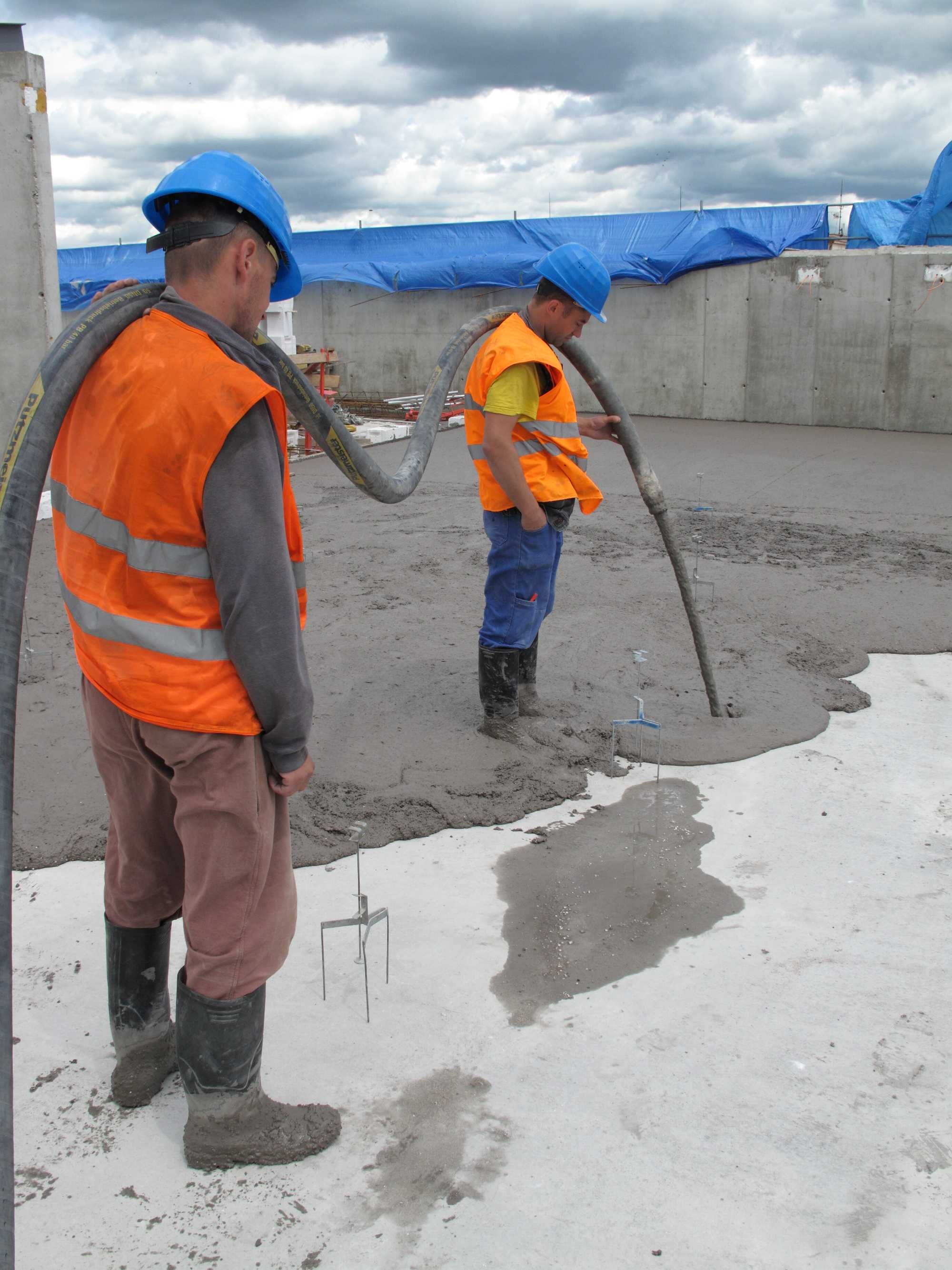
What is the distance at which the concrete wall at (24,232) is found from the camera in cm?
696

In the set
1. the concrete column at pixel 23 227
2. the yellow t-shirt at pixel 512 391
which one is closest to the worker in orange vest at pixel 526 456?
the yellow t-shirt at pixel 512 391

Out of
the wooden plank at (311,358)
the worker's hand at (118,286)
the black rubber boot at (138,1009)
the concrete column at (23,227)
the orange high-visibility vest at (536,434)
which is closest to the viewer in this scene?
the worker's hand at (118,286)

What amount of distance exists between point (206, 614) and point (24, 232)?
6.56 meters

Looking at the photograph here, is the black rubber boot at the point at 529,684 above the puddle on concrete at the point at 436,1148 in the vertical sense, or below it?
above

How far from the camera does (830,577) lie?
251 inches

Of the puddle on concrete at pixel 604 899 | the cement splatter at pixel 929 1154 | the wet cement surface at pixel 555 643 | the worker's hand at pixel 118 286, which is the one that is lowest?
the cement splatter at pixel 929 1154

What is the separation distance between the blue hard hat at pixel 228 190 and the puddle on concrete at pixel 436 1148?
5.69ft

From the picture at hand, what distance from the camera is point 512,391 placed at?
11.9ft

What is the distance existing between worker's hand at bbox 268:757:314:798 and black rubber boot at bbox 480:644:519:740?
205 cm

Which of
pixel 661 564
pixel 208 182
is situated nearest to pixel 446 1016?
pixel 208 182

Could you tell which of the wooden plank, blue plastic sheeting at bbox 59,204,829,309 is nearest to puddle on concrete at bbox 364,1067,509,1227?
blue plastic sheeting at bbox 59,204,829,309

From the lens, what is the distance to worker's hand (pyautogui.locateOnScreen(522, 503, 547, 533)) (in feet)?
12.2

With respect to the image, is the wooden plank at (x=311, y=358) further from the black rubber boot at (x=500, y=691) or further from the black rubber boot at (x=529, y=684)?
the black rubber boot at (x=500, y=691)

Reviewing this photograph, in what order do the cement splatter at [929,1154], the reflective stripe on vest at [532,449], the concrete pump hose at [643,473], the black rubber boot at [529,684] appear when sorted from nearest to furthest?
the cement splatter at [929,1154] < the reflective stripe on vest at [532,449] < the concrete pump hose at [643,473] < the black rubber boot at [529,684]
